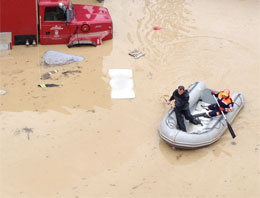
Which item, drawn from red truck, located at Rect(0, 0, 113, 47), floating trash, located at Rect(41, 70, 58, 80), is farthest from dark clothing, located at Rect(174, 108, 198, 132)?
red truck, located at Rect(0, 0, 113, 47)

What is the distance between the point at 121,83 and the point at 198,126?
266 cm

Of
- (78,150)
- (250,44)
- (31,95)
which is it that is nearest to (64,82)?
(31,95)

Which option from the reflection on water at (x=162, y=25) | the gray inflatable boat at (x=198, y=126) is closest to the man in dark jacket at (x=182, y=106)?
the gray inflatable boat at (x=198, y=126)

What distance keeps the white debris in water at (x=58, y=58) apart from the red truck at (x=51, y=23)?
62 cm

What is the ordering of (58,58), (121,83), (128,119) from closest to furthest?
(128,119)
(121,83)
(58,58)

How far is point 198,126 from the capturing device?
938cm

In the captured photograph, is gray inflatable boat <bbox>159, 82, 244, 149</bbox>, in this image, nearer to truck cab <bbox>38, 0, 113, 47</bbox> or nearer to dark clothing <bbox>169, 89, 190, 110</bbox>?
dark clothing <bbox>169, 89, 190, 110</bbox>

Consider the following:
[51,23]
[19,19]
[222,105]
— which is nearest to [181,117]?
[222,105]

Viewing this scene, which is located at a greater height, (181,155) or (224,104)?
(224,104)

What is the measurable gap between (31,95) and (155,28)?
5317 mm

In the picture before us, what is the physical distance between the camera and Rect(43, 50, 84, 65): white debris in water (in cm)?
1155

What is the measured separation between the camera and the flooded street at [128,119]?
809 centimetres

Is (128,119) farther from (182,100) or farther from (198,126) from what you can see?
Answer: (198,126)

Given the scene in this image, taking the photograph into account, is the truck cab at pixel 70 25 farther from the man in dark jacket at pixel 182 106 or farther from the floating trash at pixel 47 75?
the man in dark jacket at pixel 182 106
